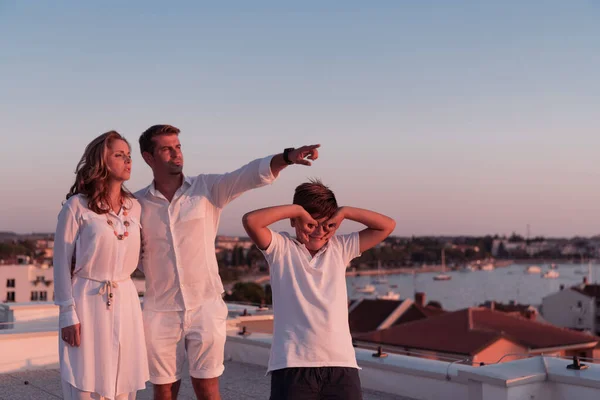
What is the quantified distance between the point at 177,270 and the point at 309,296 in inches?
31.3

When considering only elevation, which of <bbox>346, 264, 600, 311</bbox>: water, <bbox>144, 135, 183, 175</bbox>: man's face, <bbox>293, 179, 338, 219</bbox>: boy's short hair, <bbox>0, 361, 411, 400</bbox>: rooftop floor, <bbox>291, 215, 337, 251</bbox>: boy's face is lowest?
<bbox>346, 264, 600, 311</bbox>: water

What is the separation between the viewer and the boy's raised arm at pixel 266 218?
282cm

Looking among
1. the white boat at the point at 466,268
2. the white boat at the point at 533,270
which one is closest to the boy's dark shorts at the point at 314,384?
the white boat at the point at 466,268

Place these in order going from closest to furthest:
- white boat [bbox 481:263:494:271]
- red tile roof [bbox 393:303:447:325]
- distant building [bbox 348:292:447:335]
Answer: distant building [bbox 348:292:447:335]
red tile roof [bbox 393:303:447:325]
white boat [bbox 481:263:494:271]

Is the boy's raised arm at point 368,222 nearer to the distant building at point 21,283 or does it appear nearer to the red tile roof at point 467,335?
the red tile roof at point 467,335

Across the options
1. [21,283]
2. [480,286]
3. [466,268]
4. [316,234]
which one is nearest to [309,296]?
[316,234]

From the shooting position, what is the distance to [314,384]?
2.74 m

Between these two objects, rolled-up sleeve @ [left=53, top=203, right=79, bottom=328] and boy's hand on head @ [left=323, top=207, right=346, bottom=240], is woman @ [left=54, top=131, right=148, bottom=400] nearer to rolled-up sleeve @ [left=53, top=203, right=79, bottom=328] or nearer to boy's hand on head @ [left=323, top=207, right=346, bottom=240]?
rolled-up sleeve @ [left=53, top=203, right=79, bottom=328]

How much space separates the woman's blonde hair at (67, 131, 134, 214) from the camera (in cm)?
317

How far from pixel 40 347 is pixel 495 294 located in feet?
319

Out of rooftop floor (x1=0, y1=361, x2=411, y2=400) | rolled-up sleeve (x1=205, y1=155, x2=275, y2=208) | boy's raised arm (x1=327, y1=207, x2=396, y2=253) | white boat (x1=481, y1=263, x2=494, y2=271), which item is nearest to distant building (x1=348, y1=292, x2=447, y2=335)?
rooftop floor (x1=0, y1=361, x2=411, y2=400)

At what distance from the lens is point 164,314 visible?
335 cm

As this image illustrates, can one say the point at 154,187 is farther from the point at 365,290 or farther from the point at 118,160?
the point at 365,290

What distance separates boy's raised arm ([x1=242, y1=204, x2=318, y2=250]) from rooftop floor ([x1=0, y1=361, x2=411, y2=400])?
2.56 metres
